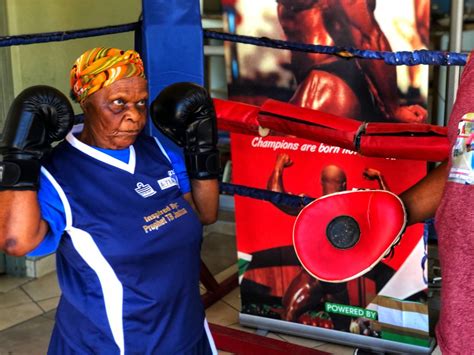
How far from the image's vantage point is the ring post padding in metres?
2.12

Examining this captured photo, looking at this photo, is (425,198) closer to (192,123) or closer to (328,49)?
(192,123)

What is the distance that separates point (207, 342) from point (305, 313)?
1.18 metres

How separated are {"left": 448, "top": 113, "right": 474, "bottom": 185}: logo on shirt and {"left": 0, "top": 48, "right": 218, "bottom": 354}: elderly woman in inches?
24.7

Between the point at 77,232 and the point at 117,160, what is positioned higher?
the point at 117,160

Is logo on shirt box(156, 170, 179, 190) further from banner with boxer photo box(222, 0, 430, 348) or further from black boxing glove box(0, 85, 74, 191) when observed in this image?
banner with boxer photo box(222, 0, 430, 348)

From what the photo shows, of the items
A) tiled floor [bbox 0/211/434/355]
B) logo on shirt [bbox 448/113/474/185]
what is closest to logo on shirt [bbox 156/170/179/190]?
logo on shirt [bbox 448/113/474/185]

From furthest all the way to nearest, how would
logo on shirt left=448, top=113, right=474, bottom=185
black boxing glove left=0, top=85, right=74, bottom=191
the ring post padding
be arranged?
the ring post padding → black boxing glove left=0, top=85, right=74, bottom=191 → logo on shirt left=448, top=113, right=474, bottom=185

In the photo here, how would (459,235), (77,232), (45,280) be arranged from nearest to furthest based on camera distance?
1. (459,235)
2. (77,232)
3. (45,280)

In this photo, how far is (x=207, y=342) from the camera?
1.70 m

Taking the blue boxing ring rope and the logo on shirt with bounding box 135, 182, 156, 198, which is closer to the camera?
the logo on shirt with bounding box 135, 182, 156, 198

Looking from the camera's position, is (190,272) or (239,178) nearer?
(190,272)

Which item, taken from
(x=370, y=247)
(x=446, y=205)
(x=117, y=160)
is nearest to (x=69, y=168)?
(x=117, y=160)

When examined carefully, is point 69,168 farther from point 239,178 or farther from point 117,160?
point 239,178

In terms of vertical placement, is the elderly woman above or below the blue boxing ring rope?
below
